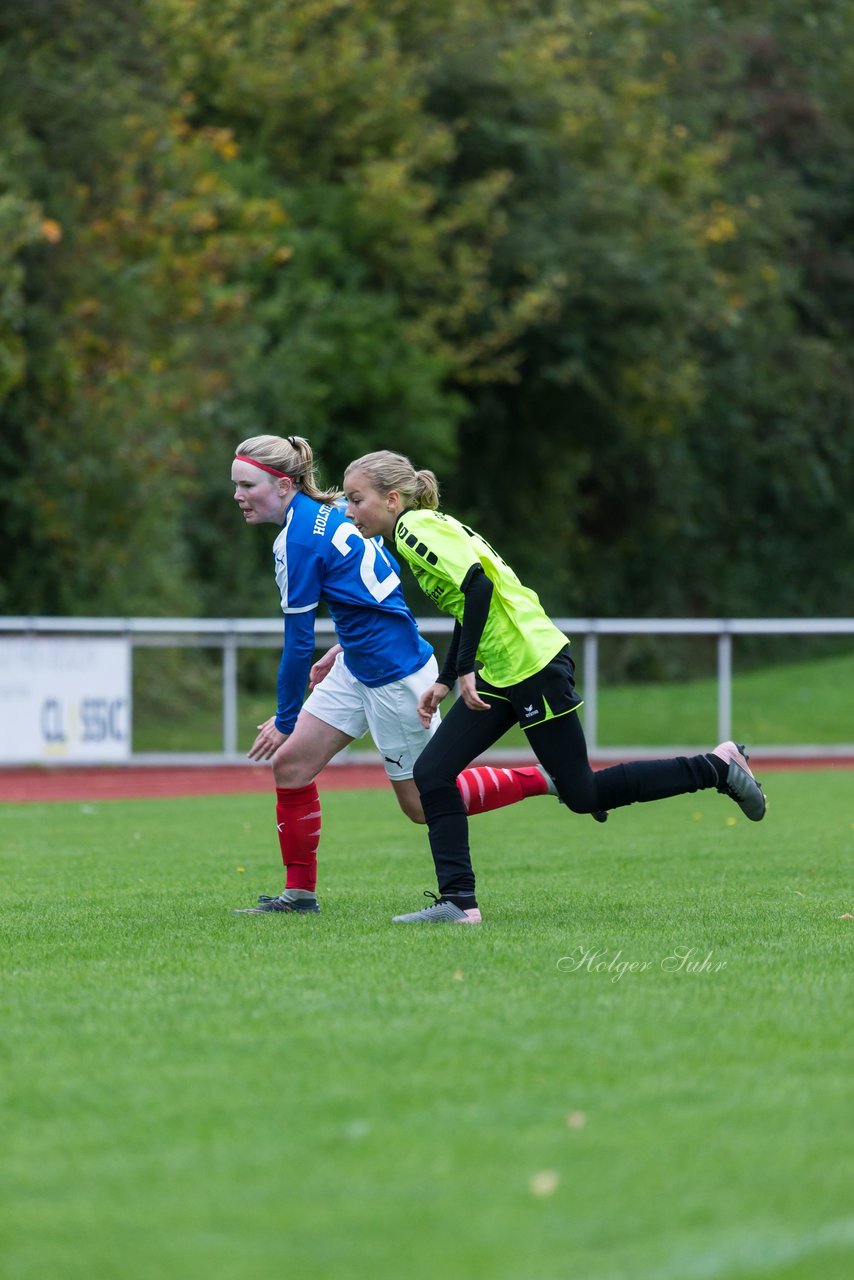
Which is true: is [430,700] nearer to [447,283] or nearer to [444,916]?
[444,916]

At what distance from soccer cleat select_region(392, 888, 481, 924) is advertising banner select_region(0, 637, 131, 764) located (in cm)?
1149

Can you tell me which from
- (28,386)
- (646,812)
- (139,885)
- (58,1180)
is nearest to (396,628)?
Answer: (139,885)

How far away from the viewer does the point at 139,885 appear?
8.85m

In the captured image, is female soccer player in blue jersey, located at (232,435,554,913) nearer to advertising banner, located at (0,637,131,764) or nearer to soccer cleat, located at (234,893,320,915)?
soccer cleat, located at (234,893,320,915)

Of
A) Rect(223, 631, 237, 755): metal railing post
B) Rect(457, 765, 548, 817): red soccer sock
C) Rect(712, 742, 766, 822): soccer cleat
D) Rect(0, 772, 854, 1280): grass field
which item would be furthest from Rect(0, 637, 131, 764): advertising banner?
Rect(712, 742, 766, 822): soccer cleat

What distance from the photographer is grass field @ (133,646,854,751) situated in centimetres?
1936

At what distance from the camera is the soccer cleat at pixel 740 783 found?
7527 millimetres

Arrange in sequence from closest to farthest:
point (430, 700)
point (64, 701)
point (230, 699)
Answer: point (430, 700)
point (64, 701)
point (230, 699)

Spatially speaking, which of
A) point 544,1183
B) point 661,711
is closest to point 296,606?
point 544,1183

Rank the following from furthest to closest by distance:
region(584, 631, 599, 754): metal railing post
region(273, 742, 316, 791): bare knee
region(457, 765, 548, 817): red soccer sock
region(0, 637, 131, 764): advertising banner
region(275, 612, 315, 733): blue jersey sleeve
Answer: region(584, 631, 599, 754): metal railing post
region(0, 637, 131, 764): advertising banner
region(457, 765, 548, 817): red soccer sock
region(273, 742, 316, 791): bare knee
region(275, 612, 315, 733): blue jersey sleeve

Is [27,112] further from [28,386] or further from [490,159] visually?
[490,159]

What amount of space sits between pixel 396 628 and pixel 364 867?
256 centimetres

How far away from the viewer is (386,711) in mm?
7496

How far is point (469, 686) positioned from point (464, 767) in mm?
337
